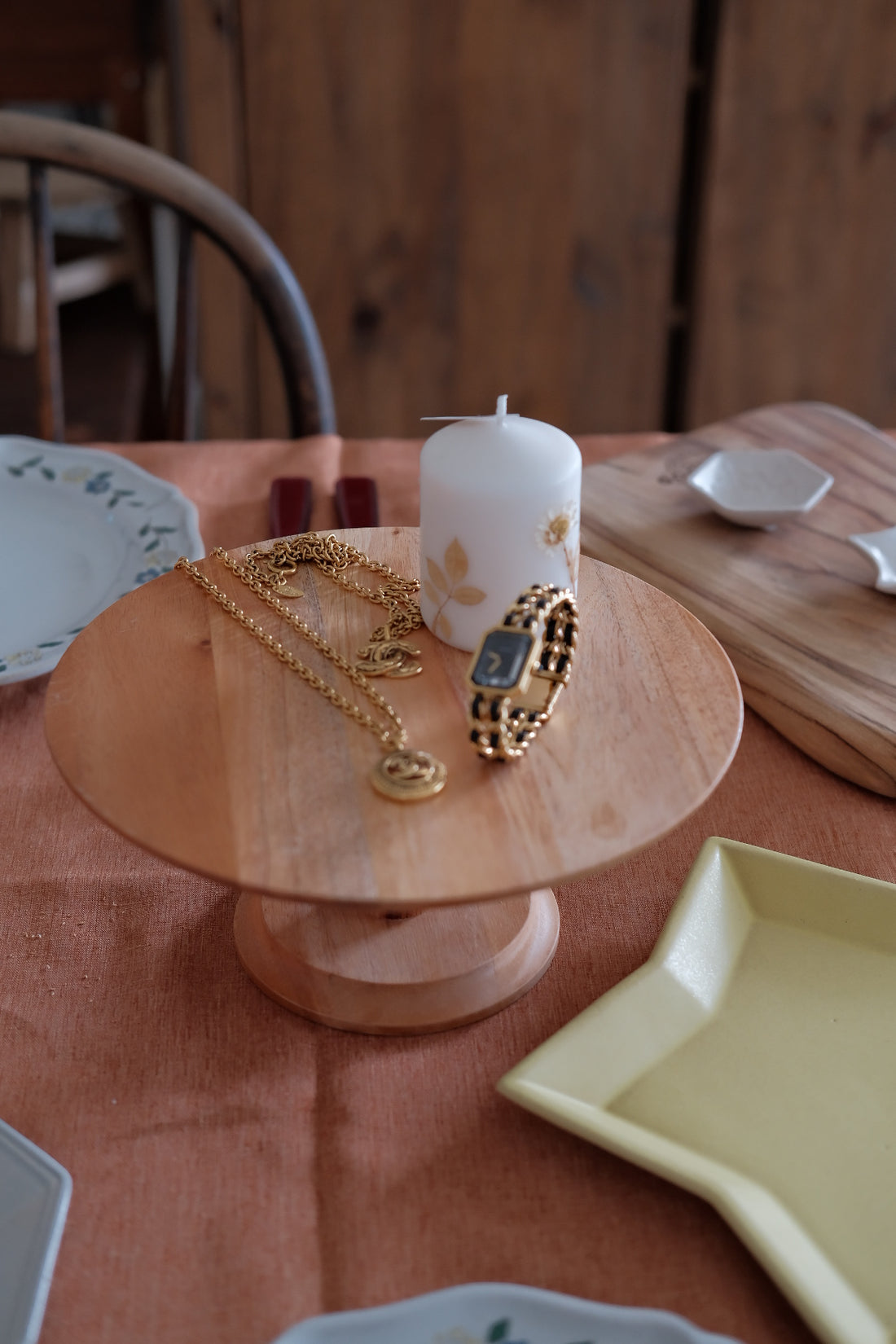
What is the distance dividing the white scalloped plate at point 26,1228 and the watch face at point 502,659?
227mm

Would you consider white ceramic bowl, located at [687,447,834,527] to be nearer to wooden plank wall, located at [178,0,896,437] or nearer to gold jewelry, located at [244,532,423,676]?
gold jewelry, located at [244,532,423,676]

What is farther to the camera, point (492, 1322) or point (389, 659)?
point (389, 659)

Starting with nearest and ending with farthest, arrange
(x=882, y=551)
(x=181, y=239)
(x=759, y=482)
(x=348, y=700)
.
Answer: (x=348, y=700) < (x=882, y=551) < (x=759, y=482) < (x=181, y=239)

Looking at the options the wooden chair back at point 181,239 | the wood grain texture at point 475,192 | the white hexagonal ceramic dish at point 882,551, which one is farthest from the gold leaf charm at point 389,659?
the wood grain texture at point 475,192

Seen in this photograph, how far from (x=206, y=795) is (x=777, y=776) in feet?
1.08

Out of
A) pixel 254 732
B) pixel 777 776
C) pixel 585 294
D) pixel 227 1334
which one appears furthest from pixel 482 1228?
pixel 585 294

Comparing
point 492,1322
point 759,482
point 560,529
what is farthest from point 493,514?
point 759,482

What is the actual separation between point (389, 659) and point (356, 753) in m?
0.07

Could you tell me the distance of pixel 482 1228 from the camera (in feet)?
1.23

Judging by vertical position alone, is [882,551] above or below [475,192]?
below

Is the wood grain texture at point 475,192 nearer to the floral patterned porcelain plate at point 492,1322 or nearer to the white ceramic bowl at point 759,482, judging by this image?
the white ceramic bowl at point 759,482

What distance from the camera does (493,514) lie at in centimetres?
46

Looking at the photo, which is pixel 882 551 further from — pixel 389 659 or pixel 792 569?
pixel 389 659

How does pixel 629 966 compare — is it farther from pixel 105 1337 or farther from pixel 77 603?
pixel 77 603
